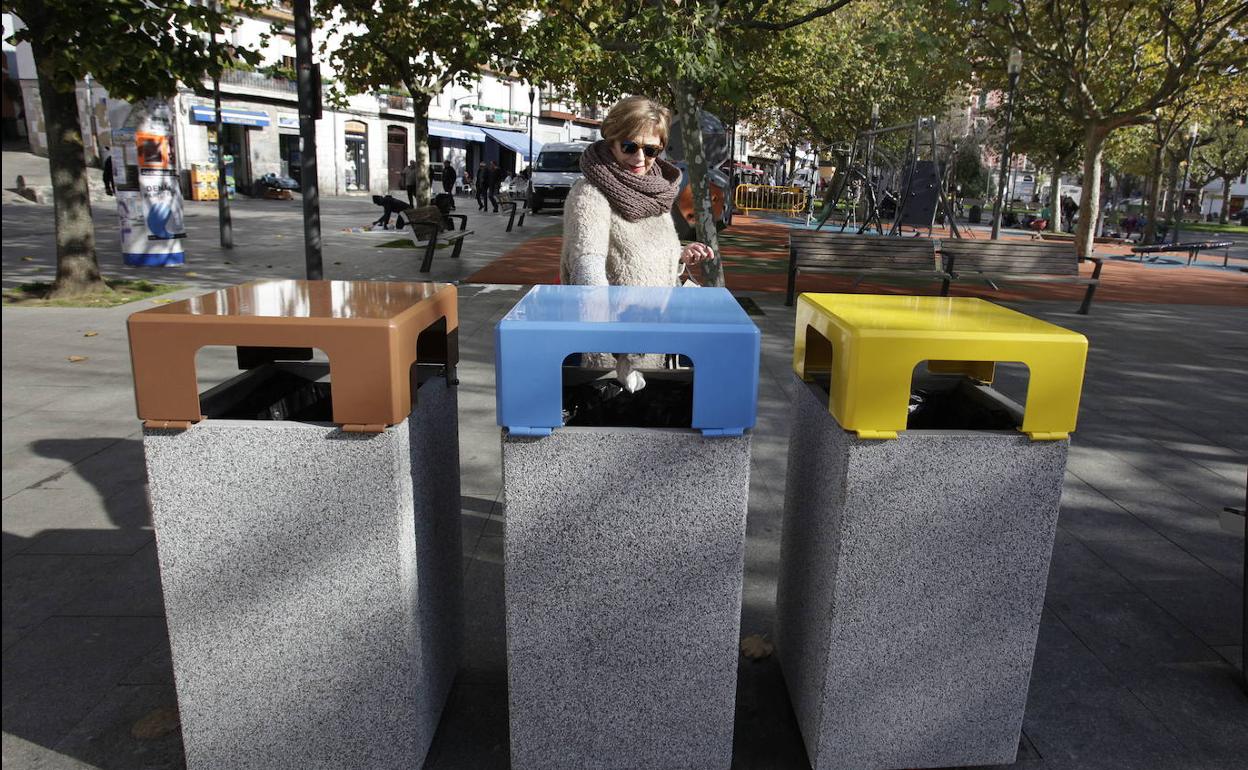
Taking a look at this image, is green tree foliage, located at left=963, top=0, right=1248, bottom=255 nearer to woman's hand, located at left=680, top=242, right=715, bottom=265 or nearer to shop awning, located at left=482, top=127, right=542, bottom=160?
woman's hand, located at left=680, top=242, right=715, bottom=265

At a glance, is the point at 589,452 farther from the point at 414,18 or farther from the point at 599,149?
the point at 414,18

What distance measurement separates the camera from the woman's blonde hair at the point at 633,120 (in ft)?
9.68

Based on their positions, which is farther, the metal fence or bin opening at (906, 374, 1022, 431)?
the metal fence

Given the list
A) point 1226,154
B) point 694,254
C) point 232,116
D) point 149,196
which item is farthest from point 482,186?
point 1226,154

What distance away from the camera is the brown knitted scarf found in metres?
2.94

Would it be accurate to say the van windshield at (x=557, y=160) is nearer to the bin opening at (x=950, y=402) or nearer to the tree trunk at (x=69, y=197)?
the tree trunk at (x=69, y=197)

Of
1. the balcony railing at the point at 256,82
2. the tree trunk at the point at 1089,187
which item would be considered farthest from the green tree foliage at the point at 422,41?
the balcony railing at the point at 256,82

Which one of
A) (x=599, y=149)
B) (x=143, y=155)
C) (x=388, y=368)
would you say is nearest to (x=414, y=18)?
(x=143, y=155)

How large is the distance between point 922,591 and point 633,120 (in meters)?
1.77

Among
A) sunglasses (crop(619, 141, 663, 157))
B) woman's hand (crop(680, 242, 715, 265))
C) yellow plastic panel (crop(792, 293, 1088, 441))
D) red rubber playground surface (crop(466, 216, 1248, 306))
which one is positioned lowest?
red rubber playground surface (crop(466, 216, 1248, 306))

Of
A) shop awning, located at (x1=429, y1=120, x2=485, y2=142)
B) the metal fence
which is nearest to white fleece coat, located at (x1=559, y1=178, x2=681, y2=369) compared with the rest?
the metal fence

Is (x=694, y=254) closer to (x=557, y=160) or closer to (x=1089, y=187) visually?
(x=1089, y=187)

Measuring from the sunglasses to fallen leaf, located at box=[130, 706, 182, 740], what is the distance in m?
2.20

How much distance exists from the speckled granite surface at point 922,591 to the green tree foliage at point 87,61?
8420mm
